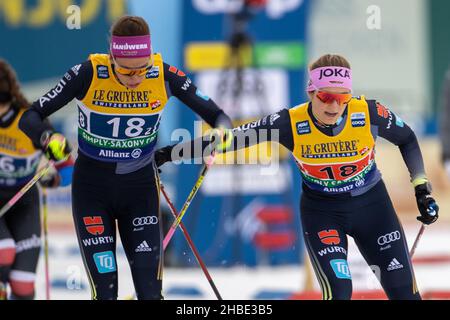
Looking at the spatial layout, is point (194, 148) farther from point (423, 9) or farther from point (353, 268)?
point (423, 9)

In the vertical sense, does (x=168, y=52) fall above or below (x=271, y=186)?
above

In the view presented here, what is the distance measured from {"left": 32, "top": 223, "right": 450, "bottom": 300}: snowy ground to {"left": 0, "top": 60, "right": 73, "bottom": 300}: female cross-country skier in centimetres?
65

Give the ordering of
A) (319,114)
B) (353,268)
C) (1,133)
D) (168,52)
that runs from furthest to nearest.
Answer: (168,52) < (353,268) < (1,133) < (319,114)

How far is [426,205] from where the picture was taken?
6.64 meters

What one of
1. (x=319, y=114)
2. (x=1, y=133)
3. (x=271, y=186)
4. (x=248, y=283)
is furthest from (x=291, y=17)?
(x=319, y=114)

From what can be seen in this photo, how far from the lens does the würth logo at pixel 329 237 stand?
21.3ft

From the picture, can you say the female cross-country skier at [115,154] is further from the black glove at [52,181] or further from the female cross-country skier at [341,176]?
the black glove at [52,181]

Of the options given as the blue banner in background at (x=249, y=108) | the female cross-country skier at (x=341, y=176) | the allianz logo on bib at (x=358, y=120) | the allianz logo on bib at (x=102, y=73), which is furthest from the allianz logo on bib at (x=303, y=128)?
the blue banner in background at (x=249, y=108)

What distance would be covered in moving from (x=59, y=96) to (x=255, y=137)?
4.19 feet

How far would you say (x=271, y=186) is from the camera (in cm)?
1274

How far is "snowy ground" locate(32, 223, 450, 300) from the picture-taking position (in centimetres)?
1012

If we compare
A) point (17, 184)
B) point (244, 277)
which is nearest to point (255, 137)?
point (17, 184)
